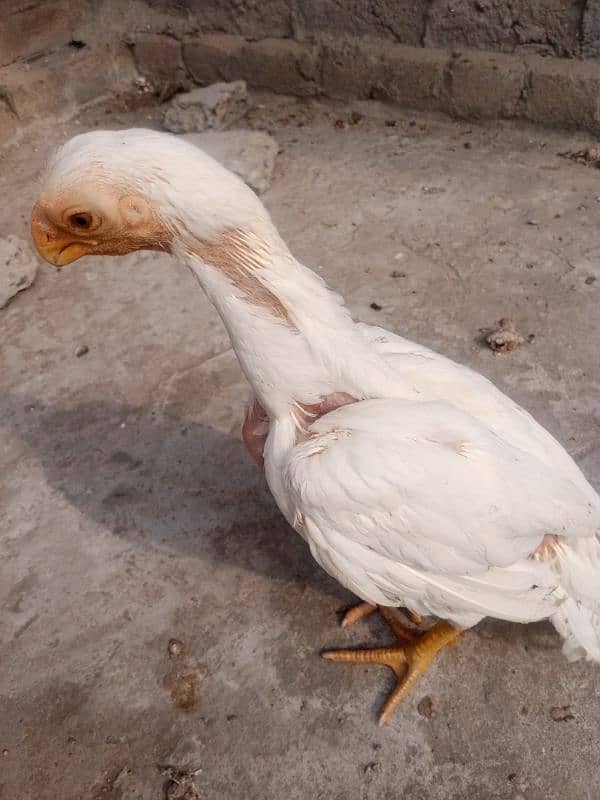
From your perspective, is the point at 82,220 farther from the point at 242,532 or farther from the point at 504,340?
the point at 504,340

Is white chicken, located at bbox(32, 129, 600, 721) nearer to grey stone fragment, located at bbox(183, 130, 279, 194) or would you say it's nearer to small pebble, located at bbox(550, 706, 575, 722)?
small pebble, located at bbox(550, 706, 575, 722)

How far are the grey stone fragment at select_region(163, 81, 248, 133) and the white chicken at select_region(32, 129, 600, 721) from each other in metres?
3.92

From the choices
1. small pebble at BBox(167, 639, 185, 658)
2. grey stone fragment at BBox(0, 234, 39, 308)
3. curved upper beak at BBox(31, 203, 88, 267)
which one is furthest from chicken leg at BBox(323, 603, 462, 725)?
grey stone fragment at BBox(0, 234, 39, 308)

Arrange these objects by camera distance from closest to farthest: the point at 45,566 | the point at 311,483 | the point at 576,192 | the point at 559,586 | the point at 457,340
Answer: the point at 311,483 → the point at 559,586 → the point at 45,566 → the point at 457,340 → the point at 576,192

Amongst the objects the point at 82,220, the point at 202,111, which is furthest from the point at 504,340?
the point at 202,111

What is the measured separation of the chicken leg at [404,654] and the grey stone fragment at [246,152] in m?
3.29

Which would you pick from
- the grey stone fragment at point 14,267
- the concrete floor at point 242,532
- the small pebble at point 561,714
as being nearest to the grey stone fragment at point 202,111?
the concrete floor at point 242,532

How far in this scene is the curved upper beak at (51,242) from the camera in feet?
5.60

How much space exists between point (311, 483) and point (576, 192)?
3.50m

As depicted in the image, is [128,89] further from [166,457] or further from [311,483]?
[311,483]

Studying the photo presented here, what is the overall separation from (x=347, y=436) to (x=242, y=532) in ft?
3.75

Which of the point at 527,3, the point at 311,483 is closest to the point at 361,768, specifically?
the point at 311,483

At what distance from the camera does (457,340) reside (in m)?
3.55

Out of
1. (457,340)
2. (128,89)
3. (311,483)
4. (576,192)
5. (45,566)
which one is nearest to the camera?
(311,483)
